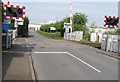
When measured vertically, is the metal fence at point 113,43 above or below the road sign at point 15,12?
below

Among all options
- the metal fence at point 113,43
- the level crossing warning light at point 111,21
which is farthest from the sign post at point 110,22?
the metal fence at point 113,43

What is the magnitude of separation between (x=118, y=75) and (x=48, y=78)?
2.92 meters

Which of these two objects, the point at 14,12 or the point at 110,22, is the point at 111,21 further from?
the point at 14,12

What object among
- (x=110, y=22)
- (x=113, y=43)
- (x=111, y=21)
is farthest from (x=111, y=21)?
(x=113, y=43)

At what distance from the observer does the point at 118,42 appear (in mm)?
14383

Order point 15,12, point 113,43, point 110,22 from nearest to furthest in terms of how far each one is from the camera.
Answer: point 15,12, point 113,43, point 110,22

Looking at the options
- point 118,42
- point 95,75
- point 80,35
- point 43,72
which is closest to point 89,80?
point 95,75

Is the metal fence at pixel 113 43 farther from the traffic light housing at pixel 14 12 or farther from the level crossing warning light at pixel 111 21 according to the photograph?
the traffic light housing at pixel 14 12

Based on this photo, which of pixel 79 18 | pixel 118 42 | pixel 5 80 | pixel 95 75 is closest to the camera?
pixel 5 80

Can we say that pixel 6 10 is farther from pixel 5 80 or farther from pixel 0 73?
pixel 5 80

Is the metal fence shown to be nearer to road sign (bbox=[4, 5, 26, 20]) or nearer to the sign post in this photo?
the sign post

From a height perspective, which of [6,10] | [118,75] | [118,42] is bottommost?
[118,75]

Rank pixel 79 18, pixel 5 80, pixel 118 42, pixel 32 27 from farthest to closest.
Answer: pixel 32 27 → pixel 79 18 → pixel 118 42 → pixel 5 80

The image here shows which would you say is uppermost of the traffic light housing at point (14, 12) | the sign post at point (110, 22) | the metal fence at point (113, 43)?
the traffic light housing at point (14, 12)
